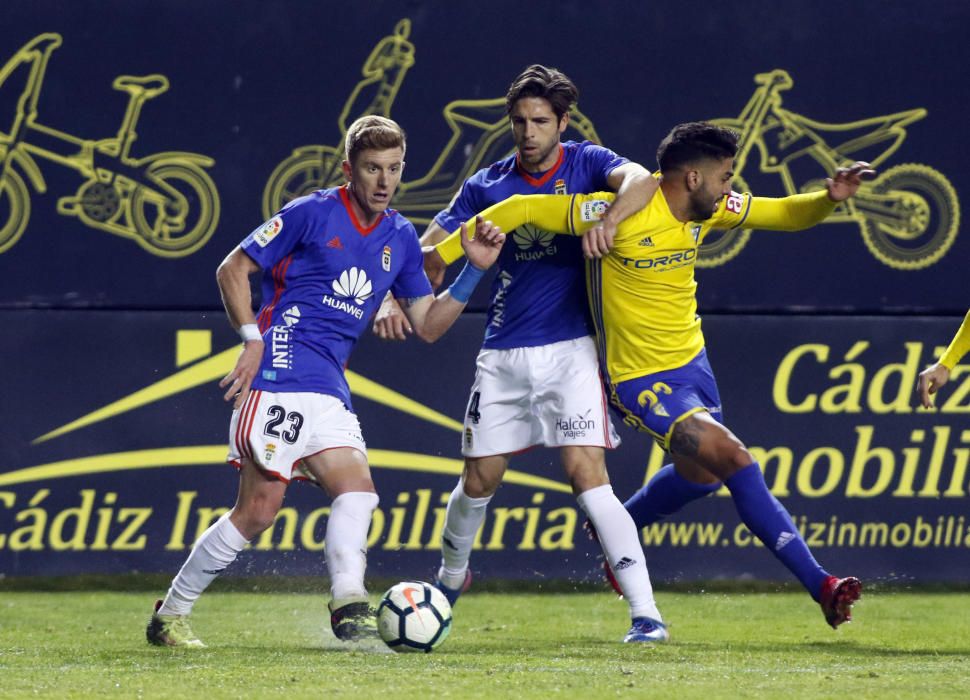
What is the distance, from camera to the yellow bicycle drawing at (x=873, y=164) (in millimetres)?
8930

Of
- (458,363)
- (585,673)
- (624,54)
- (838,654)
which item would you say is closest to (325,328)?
(585,673)

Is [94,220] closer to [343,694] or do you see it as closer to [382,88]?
[382,88]

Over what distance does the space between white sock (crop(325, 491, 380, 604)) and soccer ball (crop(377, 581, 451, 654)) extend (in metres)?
0.15

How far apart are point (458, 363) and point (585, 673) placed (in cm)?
379

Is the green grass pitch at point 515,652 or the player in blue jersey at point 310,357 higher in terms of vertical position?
the player in blue jersey at point 310,357

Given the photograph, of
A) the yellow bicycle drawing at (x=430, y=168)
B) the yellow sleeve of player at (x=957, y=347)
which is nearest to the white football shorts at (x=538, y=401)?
the yellow sleeve of player at (x=957, y=347)

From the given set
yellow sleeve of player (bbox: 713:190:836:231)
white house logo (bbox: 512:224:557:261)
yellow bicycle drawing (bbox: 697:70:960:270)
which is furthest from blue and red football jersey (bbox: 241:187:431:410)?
yellow bicycle drawing (bbox: 697:70:960:270)

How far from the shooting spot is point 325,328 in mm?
6156

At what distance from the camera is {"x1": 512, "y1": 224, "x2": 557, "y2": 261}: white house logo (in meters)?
6.72

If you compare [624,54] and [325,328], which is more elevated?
[624,54]

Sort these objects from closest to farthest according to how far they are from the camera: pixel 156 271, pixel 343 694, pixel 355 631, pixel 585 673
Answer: pixel 343 694
pixel 585 673
pixel 355 631
pixel 156 271

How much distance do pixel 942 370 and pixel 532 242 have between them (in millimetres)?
1662

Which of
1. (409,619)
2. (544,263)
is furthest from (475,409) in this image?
(409,619)

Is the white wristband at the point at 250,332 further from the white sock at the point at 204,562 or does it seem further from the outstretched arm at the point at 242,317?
the white sock at the point at 204,562
